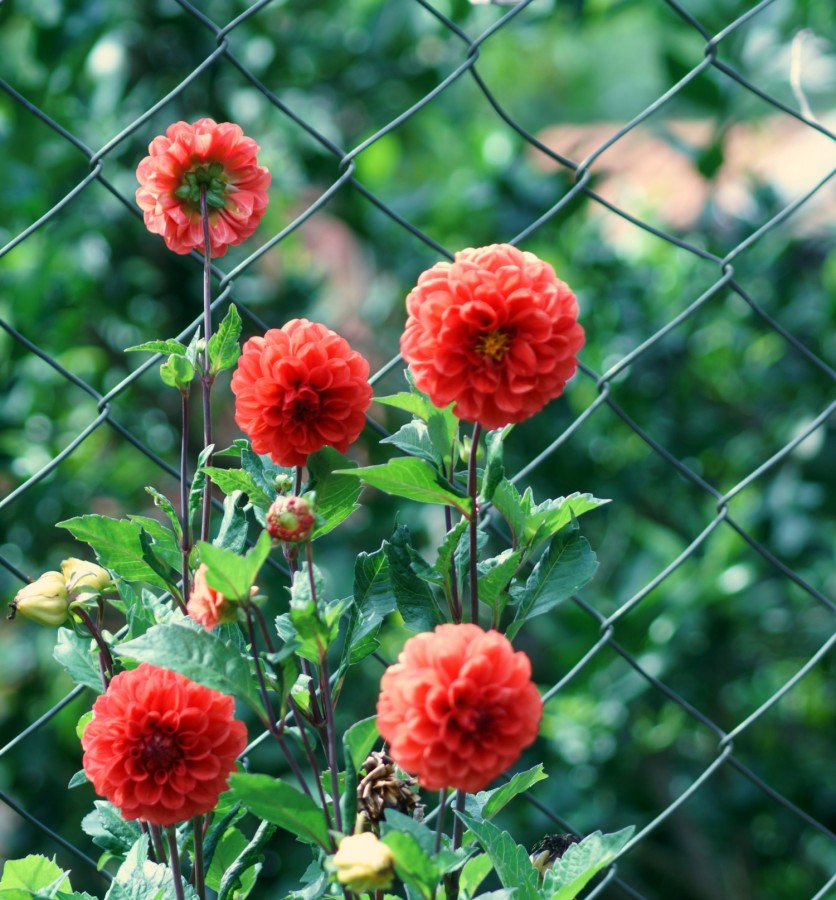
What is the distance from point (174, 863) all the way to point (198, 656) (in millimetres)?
96

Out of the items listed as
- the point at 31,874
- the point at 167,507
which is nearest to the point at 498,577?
the point at 167,507

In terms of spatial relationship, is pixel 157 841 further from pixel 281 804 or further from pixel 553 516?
pixel 553 516

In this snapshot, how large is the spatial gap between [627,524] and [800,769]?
44cm

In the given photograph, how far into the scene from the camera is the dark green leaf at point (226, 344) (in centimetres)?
49

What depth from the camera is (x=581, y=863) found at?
19.0 inches

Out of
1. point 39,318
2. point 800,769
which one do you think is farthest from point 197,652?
point 800,769

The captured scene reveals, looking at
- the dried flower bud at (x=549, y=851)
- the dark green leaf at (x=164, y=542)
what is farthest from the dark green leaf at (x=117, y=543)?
the dried flower bud at (x=549, y=851)

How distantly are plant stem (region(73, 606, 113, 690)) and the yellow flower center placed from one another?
0.19 m

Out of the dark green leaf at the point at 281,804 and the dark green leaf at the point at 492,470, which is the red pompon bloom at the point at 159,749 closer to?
the dark green leaf at the point at 281,804

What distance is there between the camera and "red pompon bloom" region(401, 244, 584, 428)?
1.27 ft

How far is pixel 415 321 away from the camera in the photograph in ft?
1.32

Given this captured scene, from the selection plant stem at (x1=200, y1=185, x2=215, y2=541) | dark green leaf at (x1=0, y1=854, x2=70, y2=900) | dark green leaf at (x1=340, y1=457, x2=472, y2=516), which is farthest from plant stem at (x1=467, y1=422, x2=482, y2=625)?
dark green leaf at (x1=0, y1=854, x2=70, y2=900)

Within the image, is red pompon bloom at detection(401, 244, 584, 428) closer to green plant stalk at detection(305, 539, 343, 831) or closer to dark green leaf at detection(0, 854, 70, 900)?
green plant stalk at detection(305, 539, 343, 831)

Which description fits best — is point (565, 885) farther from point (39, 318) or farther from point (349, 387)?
point (39, 318)
